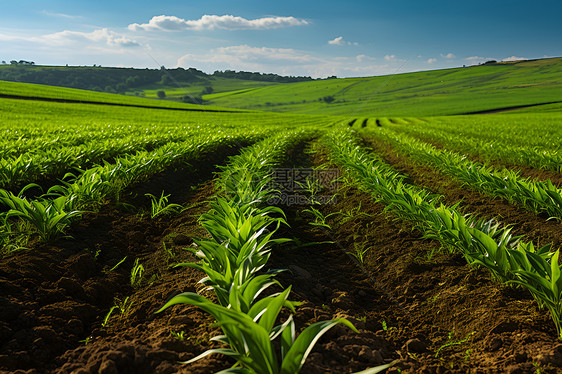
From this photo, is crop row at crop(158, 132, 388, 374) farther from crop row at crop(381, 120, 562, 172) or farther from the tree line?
the tree line

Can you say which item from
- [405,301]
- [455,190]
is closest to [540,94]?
[455,190]

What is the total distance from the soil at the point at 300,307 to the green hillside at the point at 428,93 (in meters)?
56.4

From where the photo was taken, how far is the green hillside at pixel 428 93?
6216 centimetres

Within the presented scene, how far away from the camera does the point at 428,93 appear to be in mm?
81750

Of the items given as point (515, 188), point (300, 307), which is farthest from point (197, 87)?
point (300, 307)

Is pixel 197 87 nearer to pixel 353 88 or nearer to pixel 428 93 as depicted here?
pixel 353 88

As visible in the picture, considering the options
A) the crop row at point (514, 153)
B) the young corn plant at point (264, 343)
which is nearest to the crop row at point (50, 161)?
the young corn plant at point (264, 343)

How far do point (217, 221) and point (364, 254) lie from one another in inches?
61.8

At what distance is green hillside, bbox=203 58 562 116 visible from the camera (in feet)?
204

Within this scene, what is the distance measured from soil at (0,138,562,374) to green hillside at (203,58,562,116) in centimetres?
5641

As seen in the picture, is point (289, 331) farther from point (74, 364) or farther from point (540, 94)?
point (540, 94)

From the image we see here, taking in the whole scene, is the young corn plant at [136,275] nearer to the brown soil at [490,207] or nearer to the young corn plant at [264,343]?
the young corn plant at [264,343]

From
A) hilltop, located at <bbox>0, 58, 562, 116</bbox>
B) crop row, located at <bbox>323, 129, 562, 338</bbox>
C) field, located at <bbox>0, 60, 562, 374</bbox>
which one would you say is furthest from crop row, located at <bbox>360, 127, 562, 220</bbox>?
hilltop, located at <bbox>0, 58, 562, 116</bbox>

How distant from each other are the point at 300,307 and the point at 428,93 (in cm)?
9018
